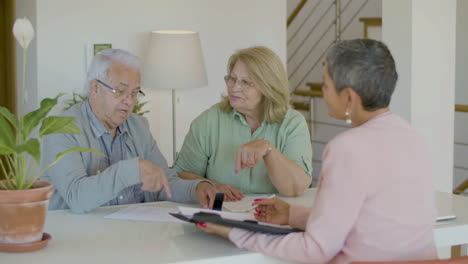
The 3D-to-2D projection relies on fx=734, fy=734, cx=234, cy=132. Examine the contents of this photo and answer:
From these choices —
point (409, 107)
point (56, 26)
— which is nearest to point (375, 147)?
point (409, 107)

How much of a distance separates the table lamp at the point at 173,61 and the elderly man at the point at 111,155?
5.68ft

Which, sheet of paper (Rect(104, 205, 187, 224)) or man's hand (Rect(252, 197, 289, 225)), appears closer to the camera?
man's hand (Rect(252, 197, 289, 225))

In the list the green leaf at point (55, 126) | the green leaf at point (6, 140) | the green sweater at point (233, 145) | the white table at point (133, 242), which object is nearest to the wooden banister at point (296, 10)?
the green sweater at point (233, 145)

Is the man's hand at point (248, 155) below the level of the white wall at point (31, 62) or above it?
below

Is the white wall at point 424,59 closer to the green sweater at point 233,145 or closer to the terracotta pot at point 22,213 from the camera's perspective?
the green sweater at point 233,145

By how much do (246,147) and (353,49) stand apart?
0.94m

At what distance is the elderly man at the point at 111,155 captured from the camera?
251 cm

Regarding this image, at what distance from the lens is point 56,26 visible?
15.4 ft

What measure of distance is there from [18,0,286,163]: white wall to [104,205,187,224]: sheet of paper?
7.41ft

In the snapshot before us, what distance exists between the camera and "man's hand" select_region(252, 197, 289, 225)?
7.93ft

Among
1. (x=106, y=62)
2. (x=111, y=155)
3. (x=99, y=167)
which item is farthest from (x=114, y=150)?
(x=106, y=62)

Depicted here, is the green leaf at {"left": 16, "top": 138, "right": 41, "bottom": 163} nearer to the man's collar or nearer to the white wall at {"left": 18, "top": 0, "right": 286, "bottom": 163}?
the man's collar

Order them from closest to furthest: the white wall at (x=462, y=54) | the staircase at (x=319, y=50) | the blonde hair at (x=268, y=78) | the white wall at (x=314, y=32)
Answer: the blonde hair at (x=268, y=78), the staircase at (x=319, y=50), the white wall at (x=462, y=54), the white wall at (x=314, y=32)

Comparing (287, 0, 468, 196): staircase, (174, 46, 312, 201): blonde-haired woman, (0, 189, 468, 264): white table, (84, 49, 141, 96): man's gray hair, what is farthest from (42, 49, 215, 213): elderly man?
(287, 0, 468, 196): staircase
